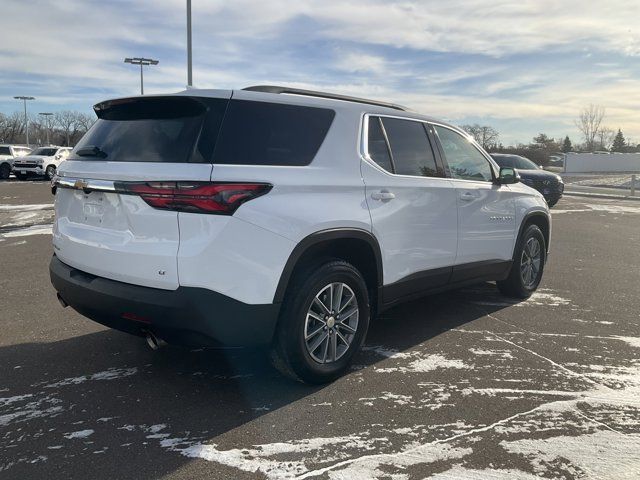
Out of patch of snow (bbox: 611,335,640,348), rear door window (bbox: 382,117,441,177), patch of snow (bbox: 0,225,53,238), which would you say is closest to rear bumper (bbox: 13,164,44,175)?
patch of snow (bbox: 0,225,53,238)

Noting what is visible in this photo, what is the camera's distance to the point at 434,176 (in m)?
4.69

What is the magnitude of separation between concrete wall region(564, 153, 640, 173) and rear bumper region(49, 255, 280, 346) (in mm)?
58309

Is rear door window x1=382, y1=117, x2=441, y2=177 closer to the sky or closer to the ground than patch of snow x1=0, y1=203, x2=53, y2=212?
closer to the sky

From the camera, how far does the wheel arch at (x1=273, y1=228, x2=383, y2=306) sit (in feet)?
11.2

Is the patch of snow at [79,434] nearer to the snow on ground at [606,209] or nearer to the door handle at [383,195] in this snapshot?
the door handle at [383,195]

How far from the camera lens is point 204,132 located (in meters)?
3.23

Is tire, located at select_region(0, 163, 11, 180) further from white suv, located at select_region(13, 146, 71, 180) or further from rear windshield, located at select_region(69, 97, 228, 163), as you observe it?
rear windshield, located at select_region(69, 97, 228, 163)

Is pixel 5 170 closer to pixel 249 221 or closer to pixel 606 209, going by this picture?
pixel 606 209

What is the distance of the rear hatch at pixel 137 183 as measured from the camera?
3127 mm

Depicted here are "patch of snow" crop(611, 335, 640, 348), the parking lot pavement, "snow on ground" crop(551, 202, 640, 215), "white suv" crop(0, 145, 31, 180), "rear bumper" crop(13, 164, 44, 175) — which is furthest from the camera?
"white suv" crop(0, 145, 31, 180)

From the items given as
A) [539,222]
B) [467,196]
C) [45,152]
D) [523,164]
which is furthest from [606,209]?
[45,152]

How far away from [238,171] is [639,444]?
108 inches

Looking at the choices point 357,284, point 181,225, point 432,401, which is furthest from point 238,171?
point 432,401

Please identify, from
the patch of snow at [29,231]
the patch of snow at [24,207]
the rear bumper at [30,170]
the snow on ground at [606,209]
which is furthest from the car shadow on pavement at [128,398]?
the rear bumper at [30,170]
